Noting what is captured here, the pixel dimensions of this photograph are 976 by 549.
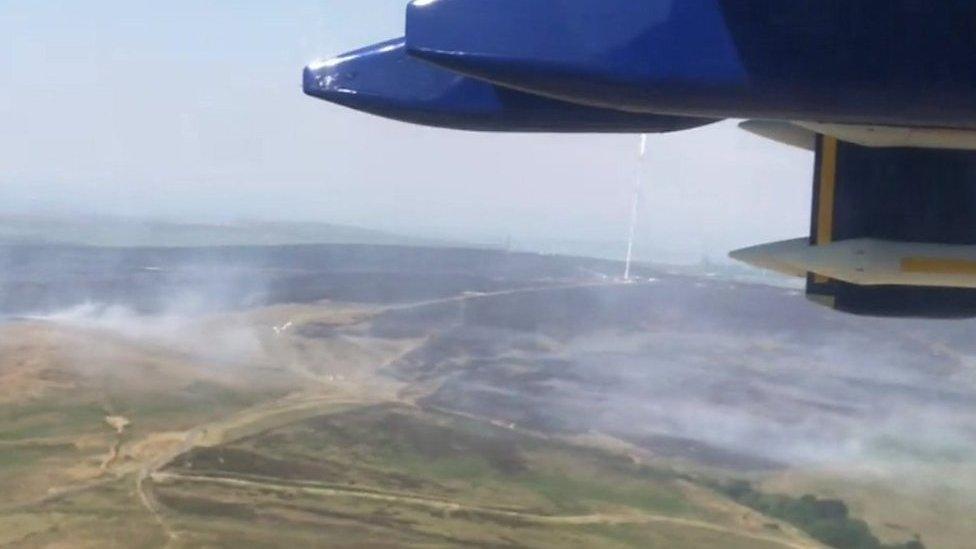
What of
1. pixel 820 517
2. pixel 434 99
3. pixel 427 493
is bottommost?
pixel 427 493

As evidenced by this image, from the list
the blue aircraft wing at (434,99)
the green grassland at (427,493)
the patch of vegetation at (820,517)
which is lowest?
the green grassland at (427,493)

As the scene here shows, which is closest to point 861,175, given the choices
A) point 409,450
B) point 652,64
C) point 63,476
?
point 652,64

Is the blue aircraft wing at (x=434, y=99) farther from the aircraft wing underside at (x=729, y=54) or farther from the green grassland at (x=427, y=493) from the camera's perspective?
the green grassland at (x=427, y=493)

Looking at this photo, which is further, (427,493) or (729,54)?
(427,493)

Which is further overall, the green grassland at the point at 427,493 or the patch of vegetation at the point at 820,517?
the green grassland at the point at 427,493

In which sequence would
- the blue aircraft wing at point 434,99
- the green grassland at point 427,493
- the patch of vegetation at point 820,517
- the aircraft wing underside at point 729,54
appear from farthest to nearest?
the green grassland at point 427,493, the patch of vegetation at point 820,517, the blue aircraft wing at point 434,99, the aircraft wing underside at point 729,54

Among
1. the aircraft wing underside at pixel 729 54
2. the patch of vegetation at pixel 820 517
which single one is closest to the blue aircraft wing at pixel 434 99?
the aircraft wing underside at pixel 729 54

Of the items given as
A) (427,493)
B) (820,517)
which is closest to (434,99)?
(820,517)

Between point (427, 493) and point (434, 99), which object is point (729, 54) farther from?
point (427, 493)
